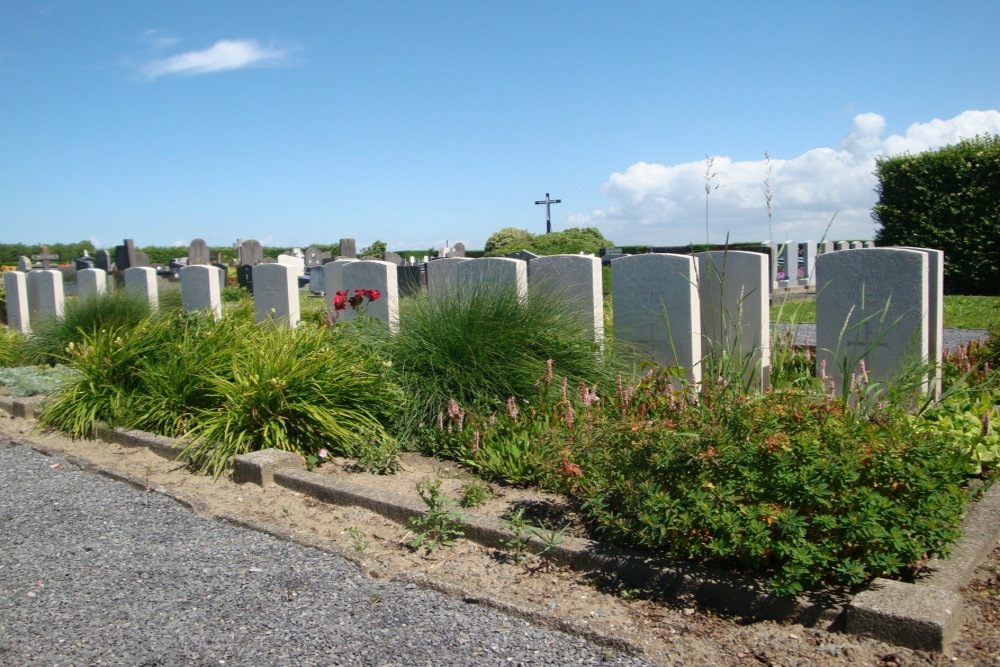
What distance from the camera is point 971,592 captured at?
2996 millimetres

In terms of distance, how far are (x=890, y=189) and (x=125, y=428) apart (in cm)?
1578

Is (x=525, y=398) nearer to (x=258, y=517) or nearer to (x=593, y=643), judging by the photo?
(x=258, y=517)

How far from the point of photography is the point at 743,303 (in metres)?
5.61

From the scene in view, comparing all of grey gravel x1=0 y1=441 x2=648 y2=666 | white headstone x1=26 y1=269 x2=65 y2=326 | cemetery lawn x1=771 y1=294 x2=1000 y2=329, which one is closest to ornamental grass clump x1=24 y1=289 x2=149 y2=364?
white headstone x1=26 y1=269 x2=65 y2=326

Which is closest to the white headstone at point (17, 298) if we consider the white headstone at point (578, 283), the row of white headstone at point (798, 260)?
the white headstone at point (578, 283)

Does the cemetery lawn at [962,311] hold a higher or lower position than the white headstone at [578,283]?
lower

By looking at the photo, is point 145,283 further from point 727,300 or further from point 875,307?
point 875,307

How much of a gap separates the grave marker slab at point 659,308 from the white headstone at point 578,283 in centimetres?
15

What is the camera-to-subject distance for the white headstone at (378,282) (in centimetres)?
719

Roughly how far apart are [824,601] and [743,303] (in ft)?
9.99

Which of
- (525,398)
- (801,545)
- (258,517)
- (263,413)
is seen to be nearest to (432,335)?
(525,398)

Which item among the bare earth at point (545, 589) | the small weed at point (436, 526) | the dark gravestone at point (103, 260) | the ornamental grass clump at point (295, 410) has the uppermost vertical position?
the dark gravestone at point (103, 260)

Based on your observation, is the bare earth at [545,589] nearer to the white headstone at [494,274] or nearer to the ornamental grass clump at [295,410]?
the ornamental grass clump at [295,410]

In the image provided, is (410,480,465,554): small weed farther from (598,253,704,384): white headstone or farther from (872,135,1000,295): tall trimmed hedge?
(872,135,1000,295): tall trimmed hedge
